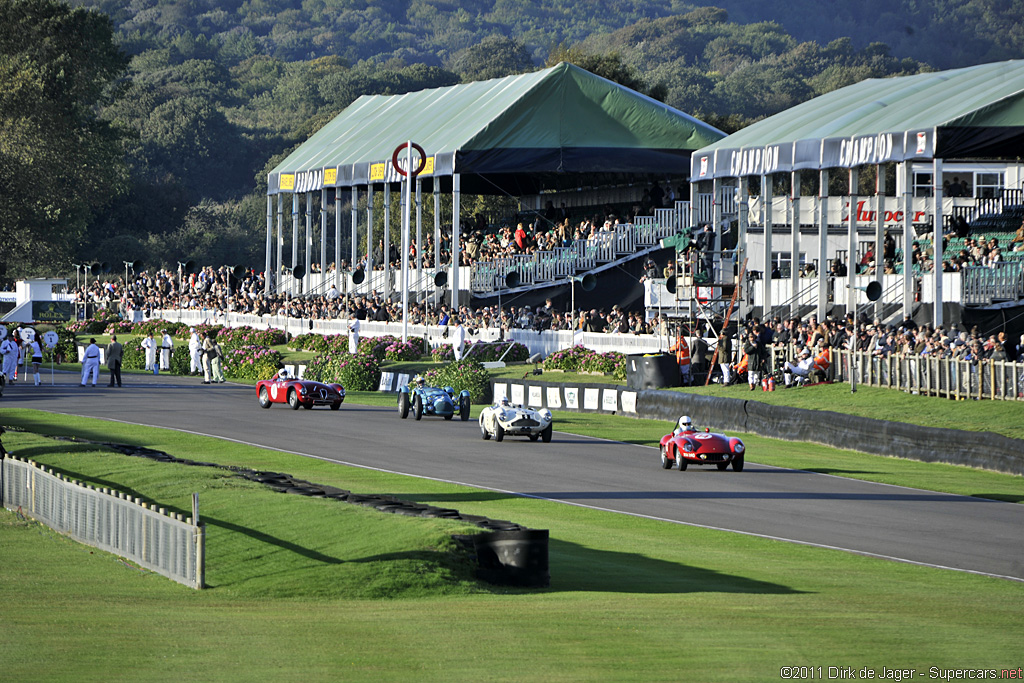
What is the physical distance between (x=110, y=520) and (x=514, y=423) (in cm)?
1473

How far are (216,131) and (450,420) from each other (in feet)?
393

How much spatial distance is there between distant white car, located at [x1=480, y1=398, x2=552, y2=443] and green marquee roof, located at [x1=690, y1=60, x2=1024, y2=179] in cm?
1419

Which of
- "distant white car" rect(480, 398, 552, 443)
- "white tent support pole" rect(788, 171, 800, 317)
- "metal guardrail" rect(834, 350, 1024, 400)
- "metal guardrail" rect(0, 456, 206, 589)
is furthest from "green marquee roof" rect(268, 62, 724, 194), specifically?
"metal guardrail" rect(0, 456, 206, 589)

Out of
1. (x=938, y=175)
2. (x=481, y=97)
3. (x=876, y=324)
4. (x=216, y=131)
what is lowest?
(x=876, y=324)

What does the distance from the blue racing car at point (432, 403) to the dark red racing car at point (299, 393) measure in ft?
8.34

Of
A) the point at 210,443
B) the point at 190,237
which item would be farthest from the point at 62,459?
the point at 190,237

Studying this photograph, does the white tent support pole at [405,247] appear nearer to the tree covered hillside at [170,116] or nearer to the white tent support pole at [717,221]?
the white tent support pole at [717,221]

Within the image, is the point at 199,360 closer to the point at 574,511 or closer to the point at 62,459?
the point at 62,459

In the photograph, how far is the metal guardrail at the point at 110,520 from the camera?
43.8 ft

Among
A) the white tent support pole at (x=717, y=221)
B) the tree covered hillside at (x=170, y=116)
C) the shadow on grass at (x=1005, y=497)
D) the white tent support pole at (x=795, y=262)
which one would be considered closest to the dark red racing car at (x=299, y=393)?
the white tent support pole at (x=795, y=262)

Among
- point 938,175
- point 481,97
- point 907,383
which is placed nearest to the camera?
point 907,383

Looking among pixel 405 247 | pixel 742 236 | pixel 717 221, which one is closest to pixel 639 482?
pixel 742 236

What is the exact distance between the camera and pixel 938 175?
122 feet

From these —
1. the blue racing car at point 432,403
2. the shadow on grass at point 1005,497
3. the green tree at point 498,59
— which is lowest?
the shadow on grass at point 1005,497
